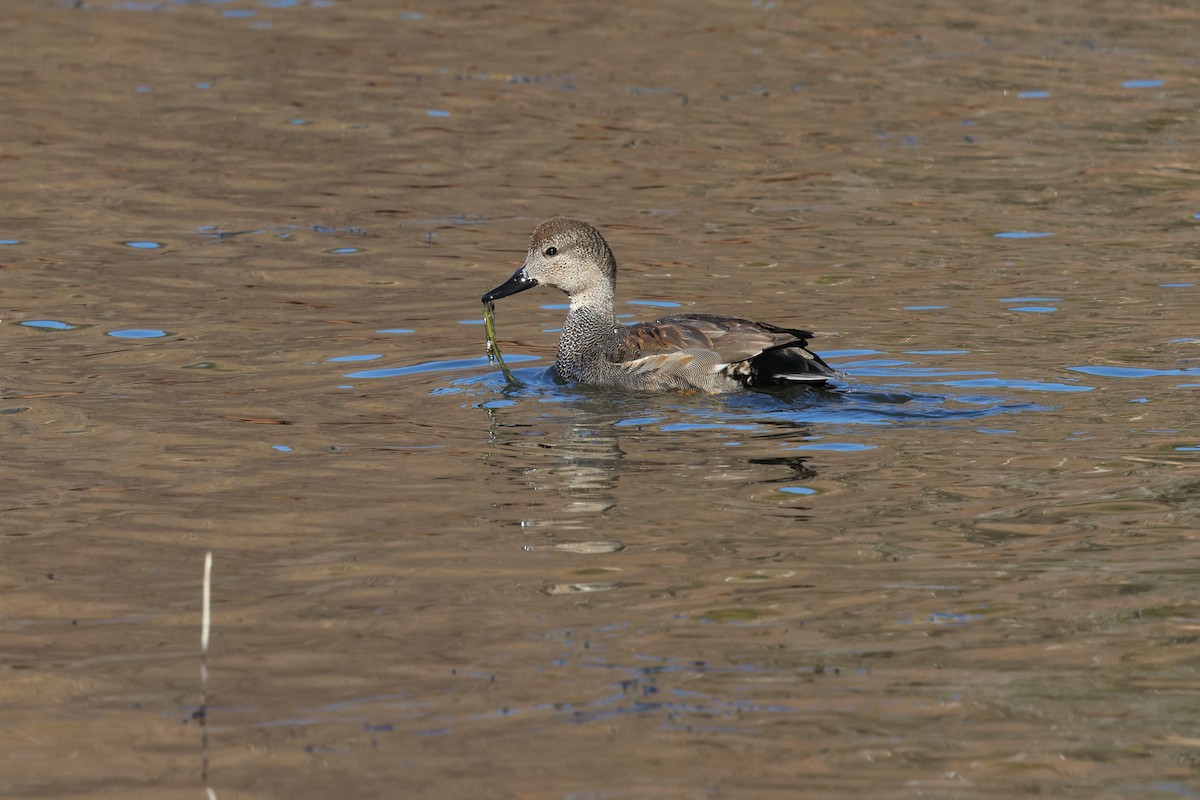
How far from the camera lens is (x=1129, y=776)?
189 inches

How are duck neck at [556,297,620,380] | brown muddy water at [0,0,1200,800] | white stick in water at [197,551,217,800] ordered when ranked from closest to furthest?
white stick in water at [197,551,217,800] < brown muddy water at [0,0,1200,800] < duck neck at [556,297,620,380]

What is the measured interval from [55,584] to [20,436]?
2526mm

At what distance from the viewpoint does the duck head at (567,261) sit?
11430 millimetres

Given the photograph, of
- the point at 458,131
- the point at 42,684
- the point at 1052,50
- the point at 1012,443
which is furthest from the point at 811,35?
the point at 42,684

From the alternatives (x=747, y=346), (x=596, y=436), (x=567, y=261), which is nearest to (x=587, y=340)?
(x=567, y=261)

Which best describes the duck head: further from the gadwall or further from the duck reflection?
the duck reflection

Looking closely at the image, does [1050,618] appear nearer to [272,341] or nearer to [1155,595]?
[1155,595]

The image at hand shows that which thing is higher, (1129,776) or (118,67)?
(118,67)

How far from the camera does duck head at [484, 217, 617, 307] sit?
450 inches

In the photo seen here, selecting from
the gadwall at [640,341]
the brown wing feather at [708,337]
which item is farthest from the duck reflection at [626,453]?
the brown wing feather at [708,337]

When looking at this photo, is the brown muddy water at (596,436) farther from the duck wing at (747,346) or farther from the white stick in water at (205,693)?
the duck wing at (747,346)

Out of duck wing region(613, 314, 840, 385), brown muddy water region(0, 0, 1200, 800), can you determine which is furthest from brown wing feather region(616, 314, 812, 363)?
brown muddy water region(0, 0, 1200, 800)

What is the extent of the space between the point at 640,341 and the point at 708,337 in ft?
1.82

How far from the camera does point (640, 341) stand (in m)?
10.5
